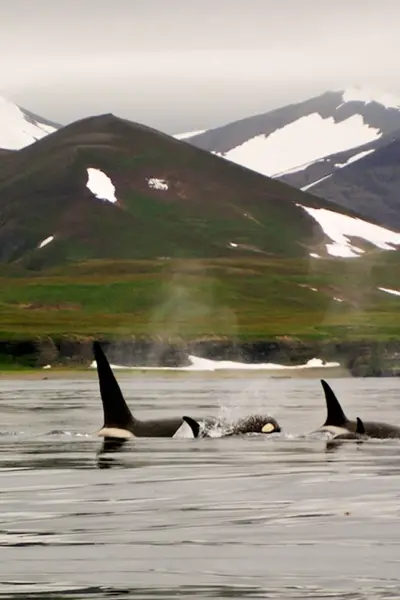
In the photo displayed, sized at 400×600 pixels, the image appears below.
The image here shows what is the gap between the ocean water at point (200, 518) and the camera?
1762cm

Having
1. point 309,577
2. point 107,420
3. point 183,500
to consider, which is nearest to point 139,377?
point 107,420

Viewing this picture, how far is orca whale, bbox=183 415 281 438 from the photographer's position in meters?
42.2

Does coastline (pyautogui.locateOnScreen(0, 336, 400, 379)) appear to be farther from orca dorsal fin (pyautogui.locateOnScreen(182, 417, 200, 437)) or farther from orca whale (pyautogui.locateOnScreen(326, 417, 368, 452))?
orca whale (pyautogui.locateOnScreen(326, 417, 368, 452))

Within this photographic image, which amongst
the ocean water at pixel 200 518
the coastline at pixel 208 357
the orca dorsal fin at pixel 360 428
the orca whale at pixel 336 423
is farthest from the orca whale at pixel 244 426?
the coastline at pixel 208 357

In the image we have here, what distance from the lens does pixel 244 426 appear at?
4338cm

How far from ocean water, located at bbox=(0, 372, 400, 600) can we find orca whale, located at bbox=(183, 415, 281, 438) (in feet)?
2.85

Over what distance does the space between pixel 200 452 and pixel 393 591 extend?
1970cm

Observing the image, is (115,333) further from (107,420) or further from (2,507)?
(2,507)

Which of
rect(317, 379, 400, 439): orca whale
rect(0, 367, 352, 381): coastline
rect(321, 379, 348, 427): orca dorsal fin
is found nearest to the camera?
rect(317, 379, 400, 439): orca whale

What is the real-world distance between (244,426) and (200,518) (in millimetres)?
20579

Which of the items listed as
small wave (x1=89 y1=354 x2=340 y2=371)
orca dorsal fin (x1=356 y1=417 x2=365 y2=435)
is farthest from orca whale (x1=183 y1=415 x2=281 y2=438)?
small wave (x1=89 y1=354 x2=340 y2=371)

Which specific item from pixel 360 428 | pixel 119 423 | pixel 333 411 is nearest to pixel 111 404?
pixel 119 423

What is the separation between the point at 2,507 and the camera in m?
24.5

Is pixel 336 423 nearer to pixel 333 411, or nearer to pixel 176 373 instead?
pixel 333 411
